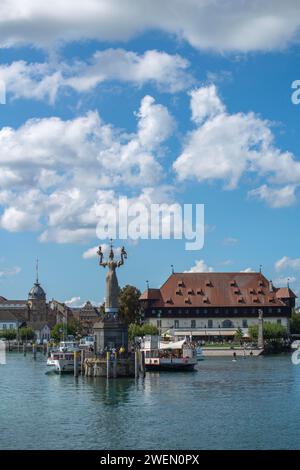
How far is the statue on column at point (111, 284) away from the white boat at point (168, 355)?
739cm

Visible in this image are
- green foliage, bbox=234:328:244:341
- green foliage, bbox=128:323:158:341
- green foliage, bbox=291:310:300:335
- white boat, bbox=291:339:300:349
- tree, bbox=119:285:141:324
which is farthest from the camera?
green foliage, bbox=291:310:300:335

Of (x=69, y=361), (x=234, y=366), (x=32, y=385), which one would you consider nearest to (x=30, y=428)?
(x=32, y=385)

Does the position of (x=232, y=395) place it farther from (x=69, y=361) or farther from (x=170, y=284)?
(x=170, y=284)

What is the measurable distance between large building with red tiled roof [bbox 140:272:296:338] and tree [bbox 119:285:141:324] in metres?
4.91

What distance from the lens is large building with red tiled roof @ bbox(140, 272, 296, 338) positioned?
132250 mm

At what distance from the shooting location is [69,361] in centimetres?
7425

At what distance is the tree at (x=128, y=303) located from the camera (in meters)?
127

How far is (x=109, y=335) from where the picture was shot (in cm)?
6750

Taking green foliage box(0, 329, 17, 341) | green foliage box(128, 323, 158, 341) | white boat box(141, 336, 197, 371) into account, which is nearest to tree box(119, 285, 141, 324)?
green foliage box(128, 323, 158, 341)

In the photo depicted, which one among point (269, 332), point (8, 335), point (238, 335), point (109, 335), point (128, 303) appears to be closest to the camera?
point (109, 335)

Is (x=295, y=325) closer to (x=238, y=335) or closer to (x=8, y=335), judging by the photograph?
(x=238, y=335)

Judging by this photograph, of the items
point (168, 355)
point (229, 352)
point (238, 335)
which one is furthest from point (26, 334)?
point (168, 355)

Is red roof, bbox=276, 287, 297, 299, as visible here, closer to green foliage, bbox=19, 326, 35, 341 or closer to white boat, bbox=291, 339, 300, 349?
white boat, bbox=291, 339, 300, 349

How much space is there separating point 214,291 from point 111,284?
221ft
